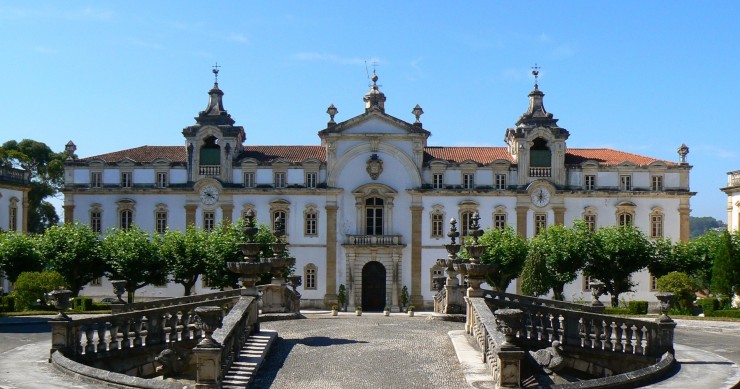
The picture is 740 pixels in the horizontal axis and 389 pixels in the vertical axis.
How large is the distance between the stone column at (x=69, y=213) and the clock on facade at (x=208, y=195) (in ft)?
29.1

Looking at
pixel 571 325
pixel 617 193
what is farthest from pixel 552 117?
pixel 571 325

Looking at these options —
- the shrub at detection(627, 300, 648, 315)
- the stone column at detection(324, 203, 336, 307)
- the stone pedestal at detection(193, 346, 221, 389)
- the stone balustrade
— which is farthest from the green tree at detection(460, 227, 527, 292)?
the stone pedestal at detection(193, 346, 221, 389)

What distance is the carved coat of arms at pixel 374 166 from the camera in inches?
2271

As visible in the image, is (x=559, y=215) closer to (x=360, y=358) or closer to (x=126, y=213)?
(x=126, y=213)

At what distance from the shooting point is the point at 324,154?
197 feet

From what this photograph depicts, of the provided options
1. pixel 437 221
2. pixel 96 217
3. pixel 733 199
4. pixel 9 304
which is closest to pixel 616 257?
pixel 733 199

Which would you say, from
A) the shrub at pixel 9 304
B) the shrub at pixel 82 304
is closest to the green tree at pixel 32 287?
the shrub at pixel 9 304

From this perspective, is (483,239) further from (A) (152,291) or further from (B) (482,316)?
(B) (482,316)

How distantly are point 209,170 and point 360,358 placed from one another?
39908 mm

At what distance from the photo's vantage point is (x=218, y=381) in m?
16.1

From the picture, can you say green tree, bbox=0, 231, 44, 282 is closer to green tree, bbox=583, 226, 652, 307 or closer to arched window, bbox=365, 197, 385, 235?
arched window, bbox=365, 197, 385, 235

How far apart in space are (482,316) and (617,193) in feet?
130

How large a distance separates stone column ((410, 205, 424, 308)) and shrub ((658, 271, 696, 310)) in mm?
16313

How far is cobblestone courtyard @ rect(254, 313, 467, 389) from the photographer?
17859 millimetres
